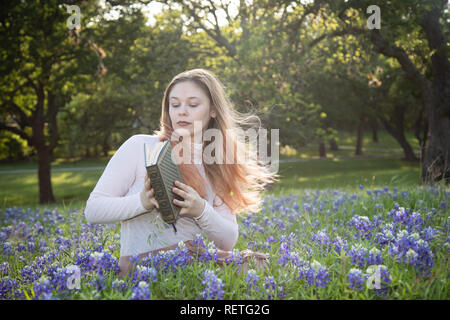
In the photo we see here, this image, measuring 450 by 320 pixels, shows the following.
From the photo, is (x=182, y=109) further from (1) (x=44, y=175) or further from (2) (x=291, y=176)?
(2) (x=291, y=176)

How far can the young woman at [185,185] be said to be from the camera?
7.93ft

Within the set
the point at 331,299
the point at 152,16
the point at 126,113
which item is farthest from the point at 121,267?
the point at 152,16

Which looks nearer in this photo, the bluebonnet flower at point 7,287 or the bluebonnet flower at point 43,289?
the bluebonnet flower at point 43,289

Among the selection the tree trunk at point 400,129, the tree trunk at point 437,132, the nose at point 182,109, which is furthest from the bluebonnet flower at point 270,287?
the tree trunk at point 400,129

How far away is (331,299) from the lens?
6.83 feet

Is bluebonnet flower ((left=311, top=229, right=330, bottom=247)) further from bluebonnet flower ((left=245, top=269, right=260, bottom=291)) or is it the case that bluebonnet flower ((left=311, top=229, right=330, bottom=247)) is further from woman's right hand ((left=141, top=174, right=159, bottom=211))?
woman's right hand ((left=141, top=174, right=159, bottom=211))

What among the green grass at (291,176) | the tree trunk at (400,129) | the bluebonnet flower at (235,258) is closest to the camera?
the bluebonnet flower at (235,258)

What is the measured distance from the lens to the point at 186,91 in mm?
2916

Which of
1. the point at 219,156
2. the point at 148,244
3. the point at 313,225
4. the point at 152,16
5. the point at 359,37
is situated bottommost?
the point at 313,225

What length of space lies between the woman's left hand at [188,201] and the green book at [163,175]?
0.04 metres

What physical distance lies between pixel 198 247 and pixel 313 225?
196 cm

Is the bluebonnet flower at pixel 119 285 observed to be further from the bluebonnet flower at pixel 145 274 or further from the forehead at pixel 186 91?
the forehead at pixel 186 91
